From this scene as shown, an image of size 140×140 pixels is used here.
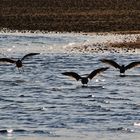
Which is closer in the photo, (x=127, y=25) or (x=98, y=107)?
(x=98, y=107)

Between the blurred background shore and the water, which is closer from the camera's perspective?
the water

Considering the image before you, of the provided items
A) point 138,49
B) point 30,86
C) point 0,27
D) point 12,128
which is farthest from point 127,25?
point 12,128

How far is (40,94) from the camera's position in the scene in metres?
24.9

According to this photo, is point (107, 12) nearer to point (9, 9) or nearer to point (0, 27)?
point (9, 9)

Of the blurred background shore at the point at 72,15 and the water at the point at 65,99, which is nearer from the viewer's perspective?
the water at the point at 65,99

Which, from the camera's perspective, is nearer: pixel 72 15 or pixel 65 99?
pixel 65 99

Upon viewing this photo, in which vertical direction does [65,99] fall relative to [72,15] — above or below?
below

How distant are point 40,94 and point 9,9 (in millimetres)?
41924

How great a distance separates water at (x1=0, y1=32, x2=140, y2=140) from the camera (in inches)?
746

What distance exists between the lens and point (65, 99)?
78.0 feet

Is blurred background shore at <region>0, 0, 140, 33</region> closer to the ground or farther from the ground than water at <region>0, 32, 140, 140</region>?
farther from the ground

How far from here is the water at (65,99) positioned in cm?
1895

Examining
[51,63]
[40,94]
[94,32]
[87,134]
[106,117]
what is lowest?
[87,134]

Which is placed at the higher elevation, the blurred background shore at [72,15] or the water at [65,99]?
the blurred background shore at [72,15]
